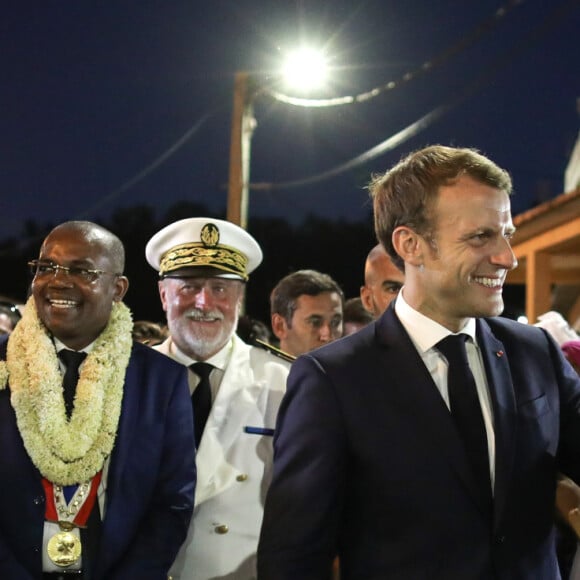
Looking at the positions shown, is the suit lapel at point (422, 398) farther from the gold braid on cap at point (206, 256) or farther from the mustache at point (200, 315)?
the gold braid on cap at point (206, 256)

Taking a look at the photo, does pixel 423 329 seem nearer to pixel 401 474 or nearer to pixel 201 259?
pixel 401 474

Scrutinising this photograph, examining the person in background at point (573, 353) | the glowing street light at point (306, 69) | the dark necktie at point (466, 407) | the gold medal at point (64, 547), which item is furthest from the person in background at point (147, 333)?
the glowing street light at point (306, 69)

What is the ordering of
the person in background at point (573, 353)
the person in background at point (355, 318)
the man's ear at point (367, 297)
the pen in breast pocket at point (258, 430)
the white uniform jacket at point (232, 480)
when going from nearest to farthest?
the white uniform jacket at point (232, 480), the pen in breast pocket at point (258, 430), the person in background at point (573, 353), the man's ear at point (367, 297), the person in background at point (355, 318)

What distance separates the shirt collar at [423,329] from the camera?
2.25 metres

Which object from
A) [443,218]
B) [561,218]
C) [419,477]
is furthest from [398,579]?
[561,218]

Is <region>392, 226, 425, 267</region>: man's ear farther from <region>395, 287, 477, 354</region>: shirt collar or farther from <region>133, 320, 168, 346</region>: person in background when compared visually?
<region>133, 320, 168, 346</region>: person in background

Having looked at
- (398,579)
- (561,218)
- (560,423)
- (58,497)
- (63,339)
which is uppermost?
(561,218)

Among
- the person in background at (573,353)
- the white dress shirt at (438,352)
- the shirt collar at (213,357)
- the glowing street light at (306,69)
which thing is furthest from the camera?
the glowing street light at (306,69)

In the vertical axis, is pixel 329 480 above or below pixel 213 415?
below

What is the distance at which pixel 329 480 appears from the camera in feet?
6.85

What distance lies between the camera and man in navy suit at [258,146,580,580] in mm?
2047

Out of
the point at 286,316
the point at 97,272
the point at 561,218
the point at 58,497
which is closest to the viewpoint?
the point at 58,497

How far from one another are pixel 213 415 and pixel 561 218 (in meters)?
7.40

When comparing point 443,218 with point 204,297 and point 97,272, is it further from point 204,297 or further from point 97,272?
point 204,297
